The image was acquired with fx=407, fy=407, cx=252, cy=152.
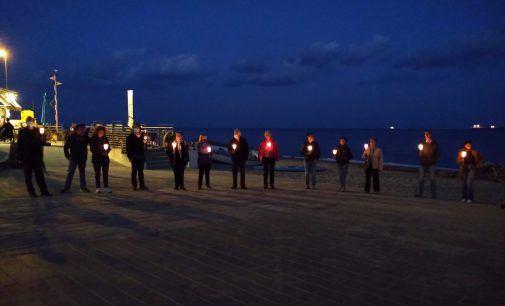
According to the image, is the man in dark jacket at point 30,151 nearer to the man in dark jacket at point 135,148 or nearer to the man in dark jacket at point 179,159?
the man in dark jacket at point 135,148

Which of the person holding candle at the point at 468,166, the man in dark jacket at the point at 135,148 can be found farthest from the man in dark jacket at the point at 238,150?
the person holding candle at the point at 468,166

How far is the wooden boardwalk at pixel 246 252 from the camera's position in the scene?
4.06m

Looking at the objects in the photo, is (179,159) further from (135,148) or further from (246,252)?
(246,252)

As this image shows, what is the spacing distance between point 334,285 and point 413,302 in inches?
31.1

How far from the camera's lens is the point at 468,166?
10562 millimetres

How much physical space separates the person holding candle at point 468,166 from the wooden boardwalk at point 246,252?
1038 millimetres

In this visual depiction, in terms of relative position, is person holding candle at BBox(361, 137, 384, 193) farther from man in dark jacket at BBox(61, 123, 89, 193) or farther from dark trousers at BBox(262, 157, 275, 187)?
man in dark jacket at BBox(61, 123, 89, 193)

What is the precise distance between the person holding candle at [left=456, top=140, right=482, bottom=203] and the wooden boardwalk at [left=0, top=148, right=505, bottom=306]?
40.9 inches

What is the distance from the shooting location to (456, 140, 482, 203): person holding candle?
10500 mm

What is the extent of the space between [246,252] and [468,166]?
25.2 ft

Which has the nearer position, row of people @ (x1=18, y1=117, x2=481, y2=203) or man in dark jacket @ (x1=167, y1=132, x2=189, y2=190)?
row of people @ (x1=18, y1=117, x2=481, y2=203)

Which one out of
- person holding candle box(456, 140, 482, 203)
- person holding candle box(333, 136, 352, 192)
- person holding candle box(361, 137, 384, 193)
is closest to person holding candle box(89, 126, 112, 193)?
person holding candle box(333, 136, 352, 192)

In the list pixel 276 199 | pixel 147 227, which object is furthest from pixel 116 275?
pixel 276 199

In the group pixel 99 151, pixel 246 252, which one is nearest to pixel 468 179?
pixel 246 252
